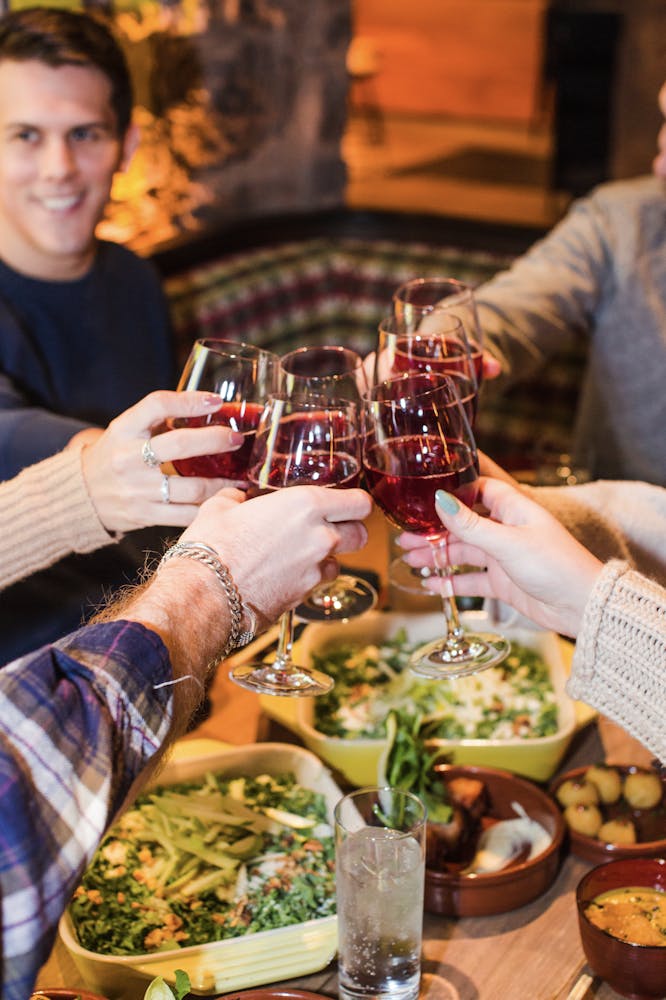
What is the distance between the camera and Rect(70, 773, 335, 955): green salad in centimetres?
134

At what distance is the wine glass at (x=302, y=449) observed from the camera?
4.15ft

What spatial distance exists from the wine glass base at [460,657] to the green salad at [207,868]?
27cm

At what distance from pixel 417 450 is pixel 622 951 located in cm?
59

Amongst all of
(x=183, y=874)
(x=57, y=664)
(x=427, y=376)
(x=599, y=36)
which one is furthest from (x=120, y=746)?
(x=599, y=36)

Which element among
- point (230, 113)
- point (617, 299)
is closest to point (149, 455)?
point (617, 299)

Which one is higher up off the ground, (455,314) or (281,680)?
(455,314)

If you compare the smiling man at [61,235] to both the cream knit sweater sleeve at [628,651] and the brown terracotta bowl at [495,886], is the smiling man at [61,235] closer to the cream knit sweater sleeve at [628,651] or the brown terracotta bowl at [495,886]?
the brown terracotta bowl at [495,886]

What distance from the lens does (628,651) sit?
125cm

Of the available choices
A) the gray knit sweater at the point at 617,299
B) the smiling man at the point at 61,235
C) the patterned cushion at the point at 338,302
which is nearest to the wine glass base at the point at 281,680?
the smiling man at the point at 61,235

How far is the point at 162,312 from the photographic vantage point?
2879 mm

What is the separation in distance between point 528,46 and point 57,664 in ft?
28.0

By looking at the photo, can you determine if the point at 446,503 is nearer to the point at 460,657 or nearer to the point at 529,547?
the point at 529,547

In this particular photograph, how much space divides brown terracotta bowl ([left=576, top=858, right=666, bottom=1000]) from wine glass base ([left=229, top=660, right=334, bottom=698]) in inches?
15.1

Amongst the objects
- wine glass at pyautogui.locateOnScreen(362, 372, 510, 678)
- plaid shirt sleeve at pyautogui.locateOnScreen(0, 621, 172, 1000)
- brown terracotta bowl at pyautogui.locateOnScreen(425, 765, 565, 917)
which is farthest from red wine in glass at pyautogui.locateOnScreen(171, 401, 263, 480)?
brown terracotta bowl at pyautogui.locateOnScreen(425, 765, 565, 917)
